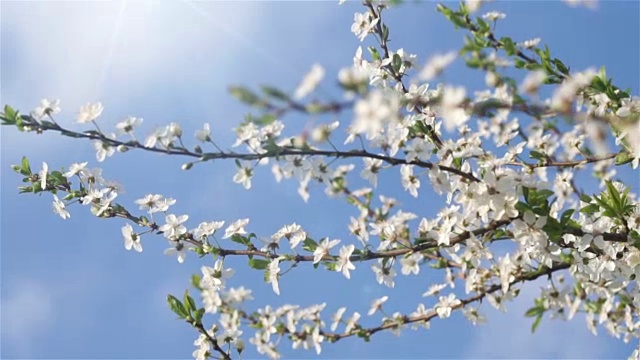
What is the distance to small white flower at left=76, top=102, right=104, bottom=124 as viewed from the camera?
11.6ft

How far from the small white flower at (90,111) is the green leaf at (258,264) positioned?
134 cm

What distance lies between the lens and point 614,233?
3.63 m

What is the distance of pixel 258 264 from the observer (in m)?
4.06

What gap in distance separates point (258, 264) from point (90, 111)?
1.42 m

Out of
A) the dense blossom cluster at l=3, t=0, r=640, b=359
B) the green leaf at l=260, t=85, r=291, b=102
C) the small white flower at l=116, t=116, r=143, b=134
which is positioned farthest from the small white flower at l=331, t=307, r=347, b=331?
the green leaf at l=260, t=85, r=291, b=102

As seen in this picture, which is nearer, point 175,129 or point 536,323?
point 175,129

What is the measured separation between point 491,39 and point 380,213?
1.68 meters

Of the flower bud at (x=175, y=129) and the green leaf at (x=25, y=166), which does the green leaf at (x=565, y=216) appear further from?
the green leaf at (x=25, y=166)

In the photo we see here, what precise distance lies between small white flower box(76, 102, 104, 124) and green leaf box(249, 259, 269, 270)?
1339 mm

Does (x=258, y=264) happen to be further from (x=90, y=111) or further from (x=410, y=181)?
(x=90, y=111)

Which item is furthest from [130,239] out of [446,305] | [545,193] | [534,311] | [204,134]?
[534,311]

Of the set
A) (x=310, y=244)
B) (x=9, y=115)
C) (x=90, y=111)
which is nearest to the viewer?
(x=90, y=111)

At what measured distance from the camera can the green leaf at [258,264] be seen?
4.05 m

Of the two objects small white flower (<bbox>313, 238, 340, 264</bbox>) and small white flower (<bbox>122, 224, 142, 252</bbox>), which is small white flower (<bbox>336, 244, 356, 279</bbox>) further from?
small white flower (<bbox>122, 224, 142, 252</bbox>)
